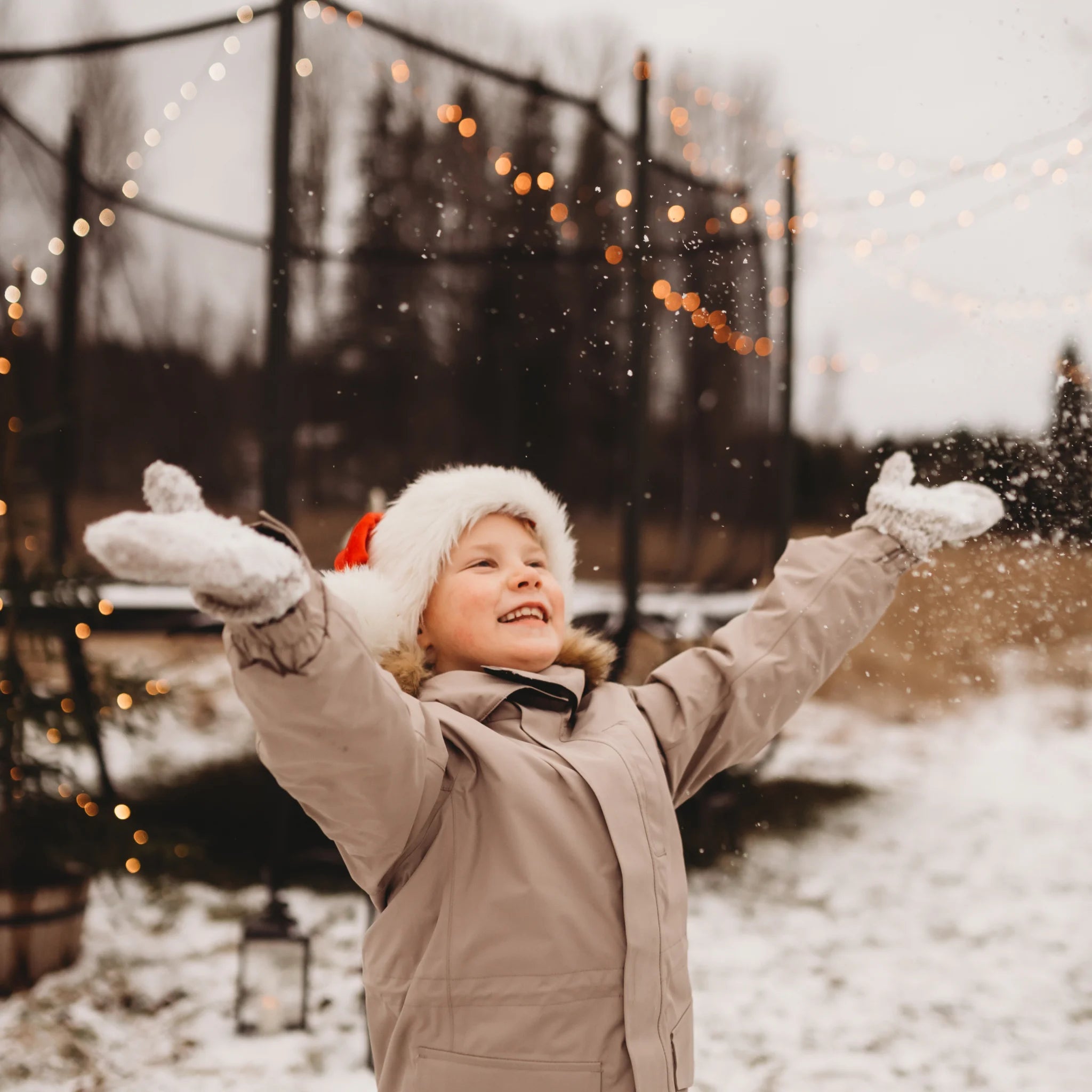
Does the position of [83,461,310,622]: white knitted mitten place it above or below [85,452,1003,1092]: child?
above

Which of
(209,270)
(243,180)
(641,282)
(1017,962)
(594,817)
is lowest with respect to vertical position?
(1017,962)

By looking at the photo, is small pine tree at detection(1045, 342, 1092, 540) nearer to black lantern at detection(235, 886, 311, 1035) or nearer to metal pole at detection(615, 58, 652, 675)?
metal pole at detection(615, 58, 652, 675)

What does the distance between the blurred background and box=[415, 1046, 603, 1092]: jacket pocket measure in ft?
3.65

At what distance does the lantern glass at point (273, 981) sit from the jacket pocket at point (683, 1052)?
167 cm

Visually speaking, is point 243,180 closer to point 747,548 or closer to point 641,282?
point 641,282

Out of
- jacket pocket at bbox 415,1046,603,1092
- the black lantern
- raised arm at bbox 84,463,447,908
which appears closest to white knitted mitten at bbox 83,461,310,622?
raised arm at bbox 84,463,447,908

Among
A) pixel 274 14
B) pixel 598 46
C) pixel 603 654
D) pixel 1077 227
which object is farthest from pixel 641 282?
pixel 598 46

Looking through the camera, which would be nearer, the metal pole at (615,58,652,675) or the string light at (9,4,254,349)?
the metal pole at (615,58,652,675)

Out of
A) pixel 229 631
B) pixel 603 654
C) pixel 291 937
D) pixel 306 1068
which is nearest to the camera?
pixel 229 631

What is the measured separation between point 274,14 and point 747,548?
104 inches

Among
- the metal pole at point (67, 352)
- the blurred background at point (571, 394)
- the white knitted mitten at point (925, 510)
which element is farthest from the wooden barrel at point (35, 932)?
the white knitted mitten at point (925, 510)

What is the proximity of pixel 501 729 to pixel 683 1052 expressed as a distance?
1.46 ft

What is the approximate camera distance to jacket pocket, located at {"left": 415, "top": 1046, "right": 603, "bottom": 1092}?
1.05 meters

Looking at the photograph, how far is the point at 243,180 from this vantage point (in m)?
3.45
